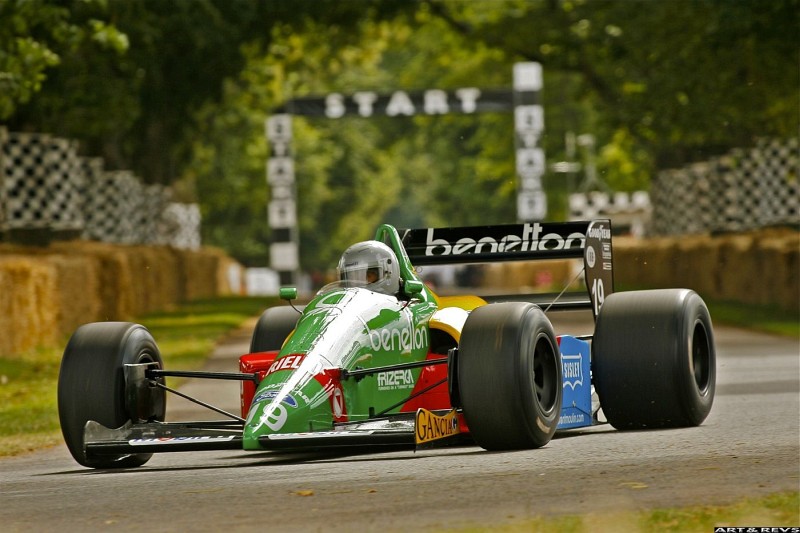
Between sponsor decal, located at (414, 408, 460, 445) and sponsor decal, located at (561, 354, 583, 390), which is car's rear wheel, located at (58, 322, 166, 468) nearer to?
sponsor decal, located at (414, 408, 460, 445)

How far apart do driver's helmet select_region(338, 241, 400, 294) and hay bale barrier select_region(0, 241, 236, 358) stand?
9814 millimetres

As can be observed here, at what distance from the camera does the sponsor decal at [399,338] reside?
981cm

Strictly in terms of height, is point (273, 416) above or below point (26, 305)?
below

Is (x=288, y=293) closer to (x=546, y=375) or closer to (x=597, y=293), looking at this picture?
(x=546, y=375)

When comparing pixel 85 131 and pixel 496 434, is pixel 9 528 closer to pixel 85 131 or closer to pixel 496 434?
pixel 496 434

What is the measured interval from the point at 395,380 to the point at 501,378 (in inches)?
43.2

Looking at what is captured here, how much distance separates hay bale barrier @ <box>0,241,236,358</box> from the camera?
65.8 ft

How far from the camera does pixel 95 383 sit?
966 cm

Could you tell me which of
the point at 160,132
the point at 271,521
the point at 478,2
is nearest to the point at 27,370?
the point at 271,521

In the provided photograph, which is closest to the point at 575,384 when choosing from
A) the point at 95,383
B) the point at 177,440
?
the point at 177,440

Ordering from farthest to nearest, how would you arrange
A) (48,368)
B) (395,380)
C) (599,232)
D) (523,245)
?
(48,368) < (599,232) < (523,245) < (395,380)

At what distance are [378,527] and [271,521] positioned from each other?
21.9 inches

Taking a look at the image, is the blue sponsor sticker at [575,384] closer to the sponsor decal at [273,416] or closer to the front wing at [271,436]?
the front wing at [271,436]

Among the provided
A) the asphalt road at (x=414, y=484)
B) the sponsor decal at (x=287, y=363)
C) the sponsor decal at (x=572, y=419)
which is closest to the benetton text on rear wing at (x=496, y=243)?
the asphalt road at (x=414, y=484)
